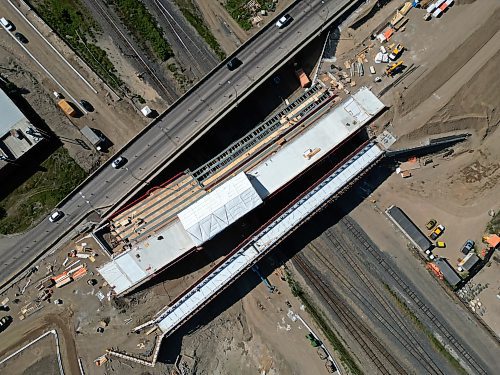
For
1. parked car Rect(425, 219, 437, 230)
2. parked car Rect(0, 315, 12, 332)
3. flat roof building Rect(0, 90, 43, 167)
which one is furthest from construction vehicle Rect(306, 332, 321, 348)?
flat roof building Rect(0, 90, 43, 167)

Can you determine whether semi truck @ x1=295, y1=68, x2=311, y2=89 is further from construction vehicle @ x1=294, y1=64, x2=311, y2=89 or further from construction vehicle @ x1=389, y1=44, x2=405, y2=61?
construction vehicle @ x1=389, y1=44, x2=405, y2=61

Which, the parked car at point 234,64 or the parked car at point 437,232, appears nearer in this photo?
the parked car at point 234,64

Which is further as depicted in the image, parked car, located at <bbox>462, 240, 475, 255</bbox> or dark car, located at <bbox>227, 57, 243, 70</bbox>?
parked car, located at <bbox>462, 240, 475, 255</bbox>

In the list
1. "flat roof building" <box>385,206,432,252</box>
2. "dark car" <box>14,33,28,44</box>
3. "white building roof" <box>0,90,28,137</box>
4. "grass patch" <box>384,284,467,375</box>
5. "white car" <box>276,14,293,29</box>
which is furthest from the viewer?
"dark car" <box>14,33,28,44</box>

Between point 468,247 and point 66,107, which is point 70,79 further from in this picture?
point 468,247

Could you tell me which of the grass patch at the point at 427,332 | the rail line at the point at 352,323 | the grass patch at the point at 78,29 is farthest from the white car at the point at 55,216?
the grass patch at the point at 427,332

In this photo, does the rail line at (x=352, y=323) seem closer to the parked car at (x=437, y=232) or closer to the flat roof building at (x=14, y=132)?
the parked car at (x=437, y=232)

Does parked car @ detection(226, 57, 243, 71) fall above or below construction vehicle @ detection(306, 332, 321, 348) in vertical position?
above

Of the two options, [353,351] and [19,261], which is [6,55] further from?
[353,351]
